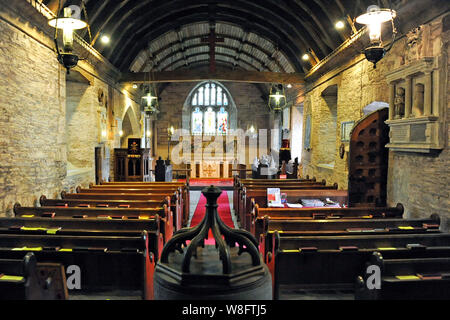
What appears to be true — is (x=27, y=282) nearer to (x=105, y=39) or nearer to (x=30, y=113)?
(x=30, y=113)

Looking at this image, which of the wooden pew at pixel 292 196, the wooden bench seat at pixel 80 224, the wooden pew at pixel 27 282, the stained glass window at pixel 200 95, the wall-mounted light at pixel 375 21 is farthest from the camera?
Answer: the stained glass window at pixel 200 95

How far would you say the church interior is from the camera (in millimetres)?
2490

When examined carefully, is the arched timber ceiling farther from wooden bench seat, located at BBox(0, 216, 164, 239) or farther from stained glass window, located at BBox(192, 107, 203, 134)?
stained glass window, located at BBox(192, 107, 203, 134)

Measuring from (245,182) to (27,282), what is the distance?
5.85 m

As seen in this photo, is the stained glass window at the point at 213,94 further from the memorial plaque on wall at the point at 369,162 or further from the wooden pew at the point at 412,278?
the wooden pew at the point at 412,278

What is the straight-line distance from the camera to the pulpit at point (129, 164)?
9.64 m

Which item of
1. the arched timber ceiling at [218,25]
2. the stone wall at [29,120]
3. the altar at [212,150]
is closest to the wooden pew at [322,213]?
the arched timber ceiling at [218,25]

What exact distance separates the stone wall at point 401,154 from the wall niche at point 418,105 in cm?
10

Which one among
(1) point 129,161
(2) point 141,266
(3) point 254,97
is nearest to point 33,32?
(2) point 141,266

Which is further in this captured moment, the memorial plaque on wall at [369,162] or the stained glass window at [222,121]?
the stained glass window at [222,121]

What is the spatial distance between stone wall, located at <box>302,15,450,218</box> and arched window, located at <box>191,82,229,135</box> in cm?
998

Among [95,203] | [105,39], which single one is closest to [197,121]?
[105,39]
